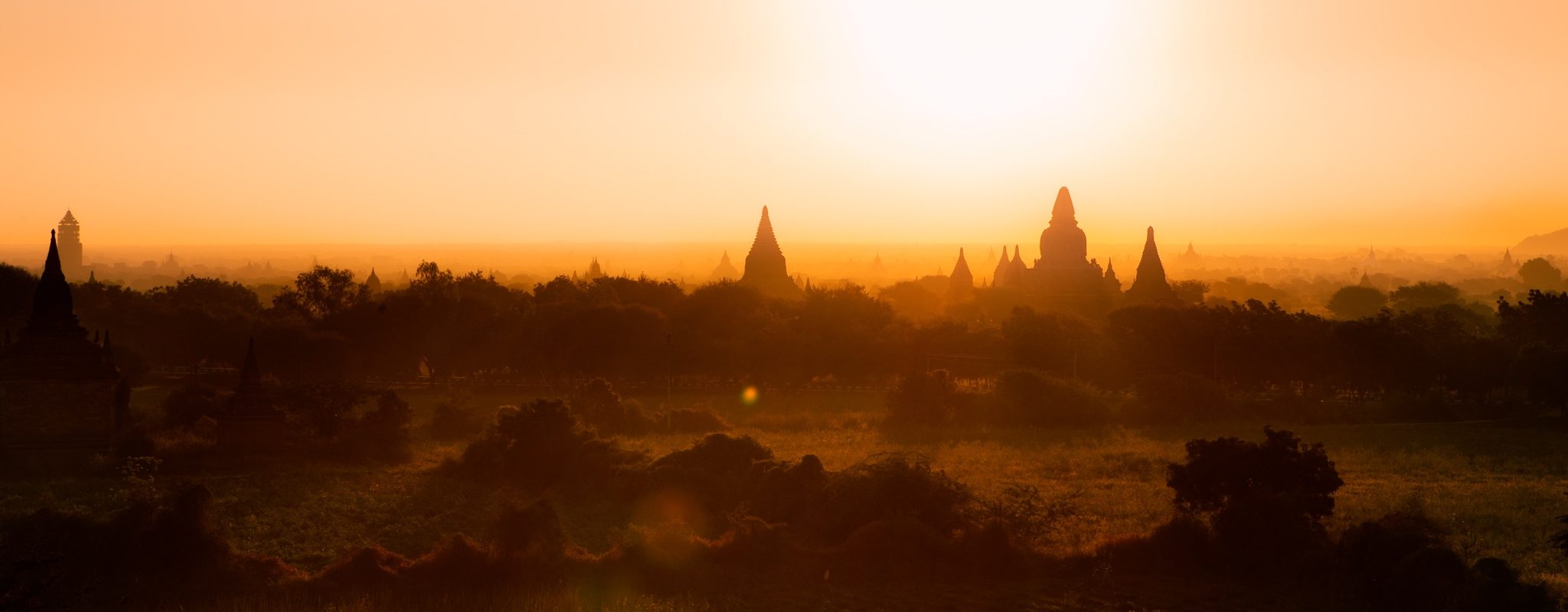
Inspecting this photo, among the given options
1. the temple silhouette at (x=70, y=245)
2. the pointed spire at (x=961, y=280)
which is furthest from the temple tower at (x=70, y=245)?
the pointed spire at (x=961, y=280)

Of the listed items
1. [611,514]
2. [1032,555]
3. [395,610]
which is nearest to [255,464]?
[611,514]

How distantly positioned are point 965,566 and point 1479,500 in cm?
1217

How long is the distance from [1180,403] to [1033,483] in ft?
46.8

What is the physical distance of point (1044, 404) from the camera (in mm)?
41250

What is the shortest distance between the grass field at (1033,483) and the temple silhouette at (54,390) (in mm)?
1458

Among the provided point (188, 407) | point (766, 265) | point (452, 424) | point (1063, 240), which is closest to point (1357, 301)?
point (1063, 240)

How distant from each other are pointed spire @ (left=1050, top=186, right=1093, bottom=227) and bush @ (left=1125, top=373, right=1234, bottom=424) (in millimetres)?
38172

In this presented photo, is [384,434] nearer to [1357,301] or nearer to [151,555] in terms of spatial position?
[151,555]

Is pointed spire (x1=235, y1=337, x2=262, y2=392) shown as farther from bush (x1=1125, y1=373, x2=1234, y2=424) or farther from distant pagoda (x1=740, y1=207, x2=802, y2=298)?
distant pagoda (x1=740, y1=207, x2=802, y2=298)

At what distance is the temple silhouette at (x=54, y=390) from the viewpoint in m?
26.6

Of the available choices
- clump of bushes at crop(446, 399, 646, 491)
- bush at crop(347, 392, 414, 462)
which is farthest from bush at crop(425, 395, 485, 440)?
clump of bushes at crop(446, 399, 646, 491)

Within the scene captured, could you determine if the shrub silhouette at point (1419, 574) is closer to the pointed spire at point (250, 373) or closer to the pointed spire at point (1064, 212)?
the pointed spire at point (250, 373)

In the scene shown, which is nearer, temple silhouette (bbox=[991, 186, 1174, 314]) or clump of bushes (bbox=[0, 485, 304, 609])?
clump of bushes (bbox=[0, 485, 304, 609])

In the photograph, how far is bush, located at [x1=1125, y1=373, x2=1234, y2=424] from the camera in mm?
41906
